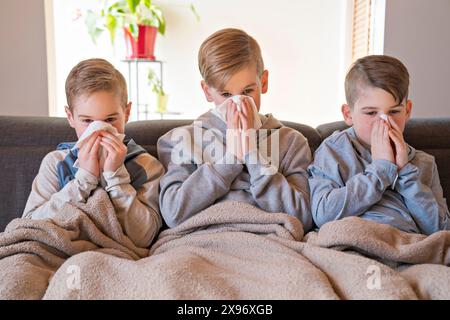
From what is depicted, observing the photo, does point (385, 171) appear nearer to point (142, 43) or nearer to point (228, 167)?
point (228, 167)

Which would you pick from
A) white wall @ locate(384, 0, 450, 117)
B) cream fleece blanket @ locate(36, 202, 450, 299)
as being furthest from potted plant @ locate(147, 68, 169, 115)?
cream fleece blanket @ locate(36, 202, 450, 299)

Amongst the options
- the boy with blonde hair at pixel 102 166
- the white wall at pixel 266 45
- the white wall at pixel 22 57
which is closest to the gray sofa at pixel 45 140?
the boy with blonde hair at pixel 102 166

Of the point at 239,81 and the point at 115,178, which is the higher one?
the point at 239,81

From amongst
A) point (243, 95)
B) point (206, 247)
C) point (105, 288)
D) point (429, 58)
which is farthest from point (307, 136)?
point (429, 58)

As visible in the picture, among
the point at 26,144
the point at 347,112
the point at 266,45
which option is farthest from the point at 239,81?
the point at 266,45

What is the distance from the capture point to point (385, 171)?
3.73ft

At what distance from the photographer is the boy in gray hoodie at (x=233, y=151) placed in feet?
3.84

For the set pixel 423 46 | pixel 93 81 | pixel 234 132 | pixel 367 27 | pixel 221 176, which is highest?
pixel 367 27

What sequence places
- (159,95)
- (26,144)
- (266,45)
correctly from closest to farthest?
(26,144), (159,95), (266,45)

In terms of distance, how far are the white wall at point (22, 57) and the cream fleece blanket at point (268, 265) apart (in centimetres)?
131

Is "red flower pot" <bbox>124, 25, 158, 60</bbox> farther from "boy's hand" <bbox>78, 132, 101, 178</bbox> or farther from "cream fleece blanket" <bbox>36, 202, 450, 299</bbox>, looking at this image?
"cream fleece blanket" <bbox>36, 202, 450, 299</bbox>

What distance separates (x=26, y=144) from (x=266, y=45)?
231cm

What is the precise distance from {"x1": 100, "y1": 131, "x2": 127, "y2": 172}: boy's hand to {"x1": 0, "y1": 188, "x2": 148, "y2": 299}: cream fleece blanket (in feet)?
0.21
